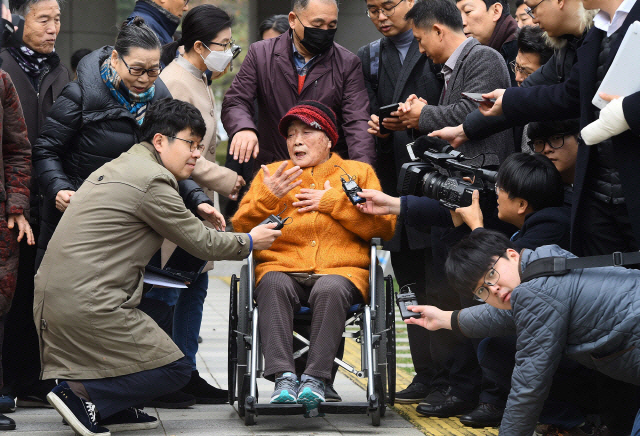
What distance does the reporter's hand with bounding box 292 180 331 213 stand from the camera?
175 inches

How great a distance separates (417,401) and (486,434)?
0.81 metres

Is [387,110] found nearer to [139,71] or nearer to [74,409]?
[139,71]

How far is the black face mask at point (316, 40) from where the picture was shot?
4.93 metres

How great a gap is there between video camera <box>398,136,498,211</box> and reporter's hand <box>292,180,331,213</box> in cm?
50

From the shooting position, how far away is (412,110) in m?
4.43

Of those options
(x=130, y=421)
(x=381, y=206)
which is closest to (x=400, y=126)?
(x=381, y=206)

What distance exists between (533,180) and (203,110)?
2.13 metres

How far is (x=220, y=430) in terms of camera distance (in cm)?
407

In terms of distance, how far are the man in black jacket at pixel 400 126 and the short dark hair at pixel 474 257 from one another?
4.31ft

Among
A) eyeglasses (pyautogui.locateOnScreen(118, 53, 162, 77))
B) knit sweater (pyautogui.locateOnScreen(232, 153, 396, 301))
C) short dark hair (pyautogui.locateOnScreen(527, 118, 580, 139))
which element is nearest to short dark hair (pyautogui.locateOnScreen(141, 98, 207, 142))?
eyeglasses (pyautogui.locateOnScreen(118, 53, 162, 77))

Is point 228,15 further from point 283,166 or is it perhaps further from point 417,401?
point 417,401

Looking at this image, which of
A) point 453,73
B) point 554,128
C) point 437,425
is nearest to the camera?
point 554,128

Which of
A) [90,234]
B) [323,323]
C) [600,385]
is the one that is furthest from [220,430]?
[600,385]

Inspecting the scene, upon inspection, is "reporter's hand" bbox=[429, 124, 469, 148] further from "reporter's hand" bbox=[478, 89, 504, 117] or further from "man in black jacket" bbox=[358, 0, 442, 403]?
"man in black jacket" bbox=[358, 0, 442, 403]
